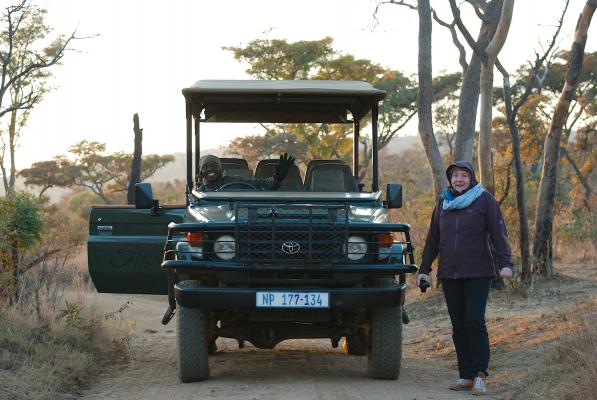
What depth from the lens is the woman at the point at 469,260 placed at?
753cm

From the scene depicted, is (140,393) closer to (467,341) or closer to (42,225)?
(467,341)

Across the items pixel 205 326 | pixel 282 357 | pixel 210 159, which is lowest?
pixel 282 357

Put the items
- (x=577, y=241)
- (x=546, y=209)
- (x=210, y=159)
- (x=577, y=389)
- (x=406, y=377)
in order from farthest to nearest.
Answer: (x=577, y=241), (x=546, y=209), (x=210, y=159), (x=406, y=377), (x=577, y=389)

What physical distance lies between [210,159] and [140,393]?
251 cm

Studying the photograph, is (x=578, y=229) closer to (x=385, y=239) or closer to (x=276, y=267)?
(x=385, y=239)

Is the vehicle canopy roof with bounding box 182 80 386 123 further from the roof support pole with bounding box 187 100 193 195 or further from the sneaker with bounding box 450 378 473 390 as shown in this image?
the sneaker with bounding box 450 378 473 390

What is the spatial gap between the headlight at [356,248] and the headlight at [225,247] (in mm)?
825

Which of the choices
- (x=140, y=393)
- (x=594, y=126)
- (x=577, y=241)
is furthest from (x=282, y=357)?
(x=594, y=126)

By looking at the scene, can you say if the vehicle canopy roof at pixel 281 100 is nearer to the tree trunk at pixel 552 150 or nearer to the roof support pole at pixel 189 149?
the roof support pole at pixel 189 149

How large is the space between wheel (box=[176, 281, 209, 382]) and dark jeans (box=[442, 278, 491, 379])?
5.94ft

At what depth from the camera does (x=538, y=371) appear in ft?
25.4

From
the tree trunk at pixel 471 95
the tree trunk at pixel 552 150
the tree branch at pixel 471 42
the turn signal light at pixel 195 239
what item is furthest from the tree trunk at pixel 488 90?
the turn signal light at pixel 195 239

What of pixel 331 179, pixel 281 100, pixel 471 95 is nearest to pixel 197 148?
pixel 281 100

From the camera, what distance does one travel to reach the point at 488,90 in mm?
14266
